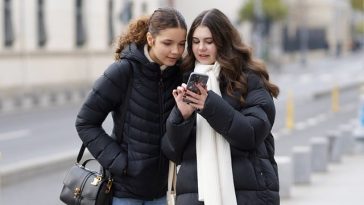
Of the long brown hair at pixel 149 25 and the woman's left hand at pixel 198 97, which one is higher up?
the long brown hair at pixel 149 25

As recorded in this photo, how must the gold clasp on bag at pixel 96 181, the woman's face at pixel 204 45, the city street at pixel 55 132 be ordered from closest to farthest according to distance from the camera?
the woman's face at pixel 204 45 < the gold clasp on bag at pixel 96 181 < the city street at pixel 55 132

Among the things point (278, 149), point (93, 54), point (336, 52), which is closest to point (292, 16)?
point (336, 52)

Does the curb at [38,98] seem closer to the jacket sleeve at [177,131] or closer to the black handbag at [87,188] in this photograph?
the black handbag at [87,188]

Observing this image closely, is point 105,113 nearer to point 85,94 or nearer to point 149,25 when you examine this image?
point 149,25

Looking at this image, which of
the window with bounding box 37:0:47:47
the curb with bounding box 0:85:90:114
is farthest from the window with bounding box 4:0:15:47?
the window with bounding box 37:0:47:47

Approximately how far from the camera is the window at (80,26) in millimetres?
44719

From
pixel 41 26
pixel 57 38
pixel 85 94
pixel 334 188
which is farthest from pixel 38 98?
pixel 334 188

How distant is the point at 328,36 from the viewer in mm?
106750

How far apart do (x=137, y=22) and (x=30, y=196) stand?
23.6 feet

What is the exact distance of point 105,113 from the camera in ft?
16.8

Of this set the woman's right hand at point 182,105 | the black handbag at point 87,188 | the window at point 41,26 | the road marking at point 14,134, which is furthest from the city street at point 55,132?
the window at point 41,26

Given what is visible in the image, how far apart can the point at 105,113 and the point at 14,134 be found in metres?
18.5

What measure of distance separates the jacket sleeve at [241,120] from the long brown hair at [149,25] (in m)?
0.47

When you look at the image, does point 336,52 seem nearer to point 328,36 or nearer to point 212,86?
point 328,36
